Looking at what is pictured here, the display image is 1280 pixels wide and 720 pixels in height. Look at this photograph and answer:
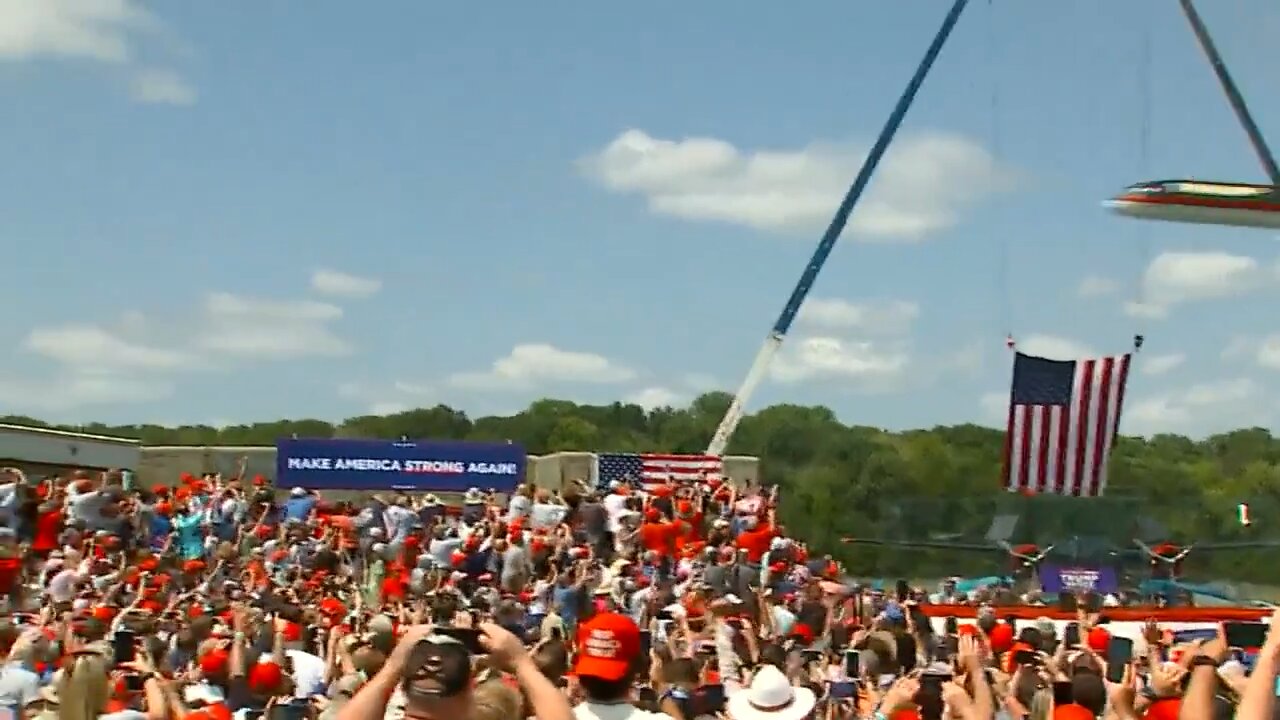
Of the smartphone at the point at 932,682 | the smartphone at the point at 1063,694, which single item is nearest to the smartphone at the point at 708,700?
the smartphone at the point at 932,682

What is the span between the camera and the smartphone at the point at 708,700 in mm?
6762

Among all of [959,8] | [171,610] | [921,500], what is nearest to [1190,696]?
[171,610]

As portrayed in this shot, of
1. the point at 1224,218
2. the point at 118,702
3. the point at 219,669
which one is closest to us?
the point at 118,702

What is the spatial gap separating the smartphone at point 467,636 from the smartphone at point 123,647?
18.3 feet

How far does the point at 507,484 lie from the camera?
30203 millimetres

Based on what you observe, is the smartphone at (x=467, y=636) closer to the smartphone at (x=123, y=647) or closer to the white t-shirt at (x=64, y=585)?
the smartphone at (x=123, y=647)

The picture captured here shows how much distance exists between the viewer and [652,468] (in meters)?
29.4

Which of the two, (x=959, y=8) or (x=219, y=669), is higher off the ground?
(x=959, y=8)

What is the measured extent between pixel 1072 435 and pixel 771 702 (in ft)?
82.2

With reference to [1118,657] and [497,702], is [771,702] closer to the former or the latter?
[497,702]

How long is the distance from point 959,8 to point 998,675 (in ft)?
169

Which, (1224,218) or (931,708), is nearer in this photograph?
(931,708)

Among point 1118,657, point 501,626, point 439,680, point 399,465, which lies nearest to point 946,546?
point 399,465

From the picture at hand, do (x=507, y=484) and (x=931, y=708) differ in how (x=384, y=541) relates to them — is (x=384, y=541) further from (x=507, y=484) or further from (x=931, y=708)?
(x=931, y=708)
